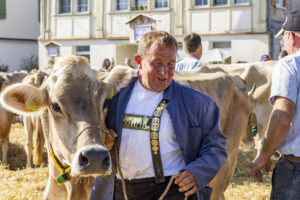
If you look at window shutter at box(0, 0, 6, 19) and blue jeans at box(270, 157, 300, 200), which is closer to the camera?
blue jeans at box(270, 157, 300, 200)

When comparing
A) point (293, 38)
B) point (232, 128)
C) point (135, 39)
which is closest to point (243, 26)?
point (135, 39)

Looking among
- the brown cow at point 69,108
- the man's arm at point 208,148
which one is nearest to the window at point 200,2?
the brown cow at point 69,108

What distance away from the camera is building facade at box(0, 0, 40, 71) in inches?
1061

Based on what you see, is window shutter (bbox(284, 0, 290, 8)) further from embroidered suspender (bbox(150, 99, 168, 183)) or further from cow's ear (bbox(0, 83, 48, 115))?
embroidered suspender (bbox(150, 99, 168, 183))

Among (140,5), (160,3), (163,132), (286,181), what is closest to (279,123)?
(286,181)

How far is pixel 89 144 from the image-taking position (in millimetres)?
2732

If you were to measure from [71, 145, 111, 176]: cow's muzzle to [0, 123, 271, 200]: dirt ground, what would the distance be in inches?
136

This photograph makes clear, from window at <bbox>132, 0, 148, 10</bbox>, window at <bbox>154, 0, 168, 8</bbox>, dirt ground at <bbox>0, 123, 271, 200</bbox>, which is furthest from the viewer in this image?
window at <bbox>132, 0, 148, 10</bbox>

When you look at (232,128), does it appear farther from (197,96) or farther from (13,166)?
(13,166)

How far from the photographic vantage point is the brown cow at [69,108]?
2890 millimetres

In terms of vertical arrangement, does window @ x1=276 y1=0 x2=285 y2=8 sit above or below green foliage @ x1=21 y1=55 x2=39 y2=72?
above

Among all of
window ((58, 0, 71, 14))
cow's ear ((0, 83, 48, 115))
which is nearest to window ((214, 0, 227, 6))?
window ((58, 0, 71, 14))

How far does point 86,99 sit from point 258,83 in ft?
19.7

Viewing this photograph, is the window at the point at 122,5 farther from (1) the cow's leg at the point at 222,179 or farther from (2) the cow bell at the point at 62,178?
(2) the cow bell at the point at 62,178
